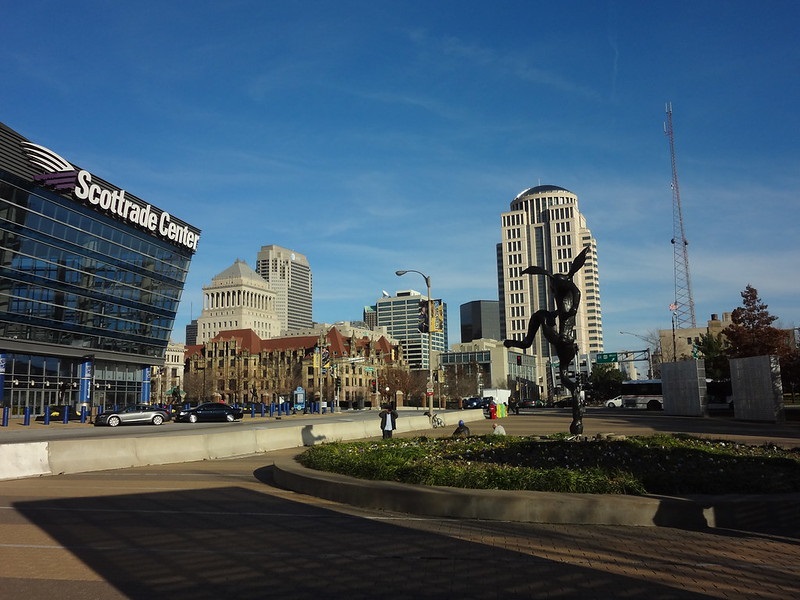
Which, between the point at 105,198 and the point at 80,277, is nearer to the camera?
the point at 80,277

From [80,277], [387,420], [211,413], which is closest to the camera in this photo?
[387,420]

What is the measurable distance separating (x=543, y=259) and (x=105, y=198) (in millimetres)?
142311

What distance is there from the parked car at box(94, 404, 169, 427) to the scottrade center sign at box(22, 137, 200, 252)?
23172 mm

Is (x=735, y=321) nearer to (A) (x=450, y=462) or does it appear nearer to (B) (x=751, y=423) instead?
(B) (x=751, y=423)

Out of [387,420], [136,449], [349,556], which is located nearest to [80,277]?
[387,420]

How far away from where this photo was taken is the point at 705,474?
10.7 m

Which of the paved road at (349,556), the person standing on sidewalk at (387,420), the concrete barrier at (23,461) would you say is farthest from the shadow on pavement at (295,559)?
the person standing on sidewalk at (387,420)

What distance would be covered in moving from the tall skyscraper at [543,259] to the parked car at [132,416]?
134441mm

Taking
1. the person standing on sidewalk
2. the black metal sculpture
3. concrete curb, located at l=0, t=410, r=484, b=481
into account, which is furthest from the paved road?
the person standing on sidewalk

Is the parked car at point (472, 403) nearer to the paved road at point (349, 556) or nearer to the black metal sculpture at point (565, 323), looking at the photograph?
the black metal sculpture at point (565, 323)

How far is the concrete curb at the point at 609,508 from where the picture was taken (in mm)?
9164

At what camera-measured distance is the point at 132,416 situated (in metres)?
44.3

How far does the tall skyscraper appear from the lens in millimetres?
174875

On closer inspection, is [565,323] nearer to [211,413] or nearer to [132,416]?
[132,416]
